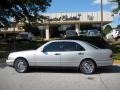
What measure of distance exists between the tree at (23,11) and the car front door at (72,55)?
21073 mm

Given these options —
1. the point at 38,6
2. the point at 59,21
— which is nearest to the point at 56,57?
the point at 38,6

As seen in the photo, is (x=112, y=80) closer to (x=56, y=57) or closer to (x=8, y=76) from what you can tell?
(x=56, y=57)

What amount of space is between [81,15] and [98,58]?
6215 centimetres

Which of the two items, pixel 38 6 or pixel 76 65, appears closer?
pixel 76 65

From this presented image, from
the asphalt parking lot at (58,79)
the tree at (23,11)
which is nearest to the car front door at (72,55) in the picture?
the asphalt parking lot at (58,79)

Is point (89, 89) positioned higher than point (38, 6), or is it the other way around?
point (38, 6)

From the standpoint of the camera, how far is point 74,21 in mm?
76688

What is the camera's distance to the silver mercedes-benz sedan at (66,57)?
15.7 meters

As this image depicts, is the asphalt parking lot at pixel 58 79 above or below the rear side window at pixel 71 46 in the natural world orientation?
below

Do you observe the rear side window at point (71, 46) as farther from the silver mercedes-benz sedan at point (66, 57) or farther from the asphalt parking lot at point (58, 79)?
the asphalt parking lot at point (58, 79)

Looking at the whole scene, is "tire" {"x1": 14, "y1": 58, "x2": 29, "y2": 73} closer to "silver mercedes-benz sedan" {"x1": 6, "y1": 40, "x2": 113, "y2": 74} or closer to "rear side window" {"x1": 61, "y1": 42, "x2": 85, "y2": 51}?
"silver mercedes-benz sedan" {"x1": 6, "y1": 40, "x2": 113, "y2": 74}

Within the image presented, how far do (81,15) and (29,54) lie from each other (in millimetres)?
61670

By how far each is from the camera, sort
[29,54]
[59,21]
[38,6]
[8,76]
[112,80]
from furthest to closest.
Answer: [59,21] < [38,6] < [29,54] < [8,76] < [112,80]

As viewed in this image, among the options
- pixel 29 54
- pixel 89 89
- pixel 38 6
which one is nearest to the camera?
pixel 89 89
